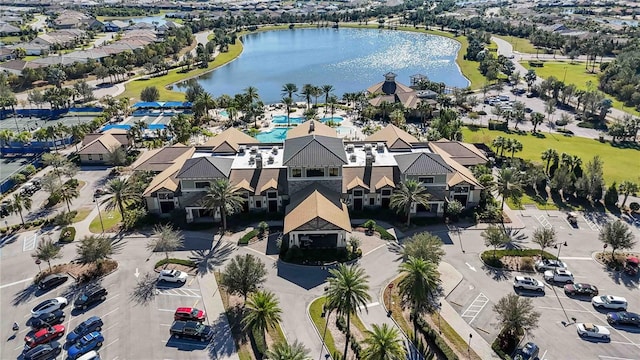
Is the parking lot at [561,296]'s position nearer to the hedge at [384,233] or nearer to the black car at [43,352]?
the hedge at [384,233]

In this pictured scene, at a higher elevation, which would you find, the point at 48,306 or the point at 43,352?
the point at 48,306

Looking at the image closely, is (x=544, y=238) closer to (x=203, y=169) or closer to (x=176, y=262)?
(x=176, y=262)

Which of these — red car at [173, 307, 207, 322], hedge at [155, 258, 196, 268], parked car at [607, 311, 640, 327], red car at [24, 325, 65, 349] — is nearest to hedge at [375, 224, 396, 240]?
hedge at [155, 258, 196, 268]

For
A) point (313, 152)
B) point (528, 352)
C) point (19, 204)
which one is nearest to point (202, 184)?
point (313, 152)

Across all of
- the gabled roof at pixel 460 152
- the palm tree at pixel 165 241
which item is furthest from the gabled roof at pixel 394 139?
the palm tree at pixel 165 241

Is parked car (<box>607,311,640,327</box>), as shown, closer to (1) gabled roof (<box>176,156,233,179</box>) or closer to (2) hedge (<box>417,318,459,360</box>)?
(2) hedge (<box>417,318,459,360</box>)

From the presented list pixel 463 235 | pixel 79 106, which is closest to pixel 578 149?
pixel 463 235
